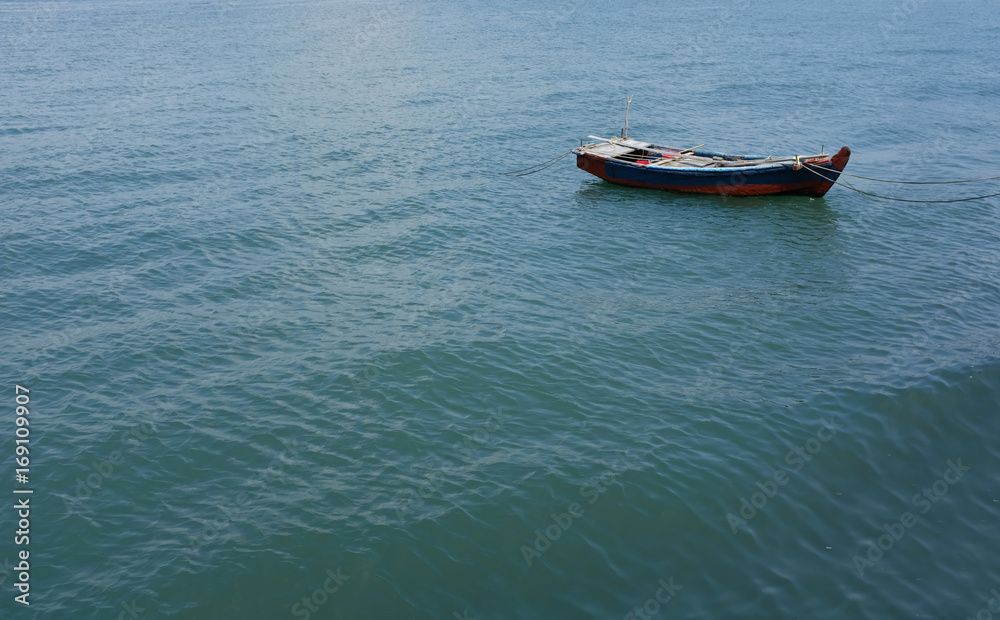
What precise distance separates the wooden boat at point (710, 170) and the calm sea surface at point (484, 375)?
94cm

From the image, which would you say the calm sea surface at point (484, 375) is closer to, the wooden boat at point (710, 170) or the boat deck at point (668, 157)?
the wooden boat at point (710, 170)

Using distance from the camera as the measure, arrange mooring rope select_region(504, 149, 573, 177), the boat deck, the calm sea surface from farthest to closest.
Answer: mooring rope select_region(504, 149, 573, 177), the boat deck, the calm sea surface

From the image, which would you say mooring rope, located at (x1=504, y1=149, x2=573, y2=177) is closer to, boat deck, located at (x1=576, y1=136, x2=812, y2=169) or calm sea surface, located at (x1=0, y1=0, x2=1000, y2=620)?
calm sea surface, located at (x1=0, y1=0, x2=1000, y2=620)

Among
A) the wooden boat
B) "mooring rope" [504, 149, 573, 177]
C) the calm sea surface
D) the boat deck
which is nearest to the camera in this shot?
the calm sea surface

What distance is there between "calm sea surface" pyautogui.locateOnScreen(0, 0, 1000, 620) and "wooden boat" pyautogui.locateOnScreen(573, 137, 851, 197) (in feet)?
3.07

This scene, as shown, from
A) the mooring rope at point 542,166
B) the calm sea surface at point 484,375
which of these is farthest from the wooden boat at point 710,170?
the mooring rope at point 542,166

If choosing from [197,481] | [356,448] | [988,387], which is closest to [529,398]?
[356,448]

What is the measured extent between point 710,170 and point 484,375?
59.1 ft

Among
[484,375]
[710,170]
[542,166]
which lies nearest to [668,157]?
[710,170]

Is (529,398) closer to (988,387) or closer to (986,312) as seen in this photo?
(988,387)

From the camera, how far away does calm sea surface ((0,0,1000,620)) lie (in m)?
14.1

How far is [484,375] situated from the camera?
20.4m

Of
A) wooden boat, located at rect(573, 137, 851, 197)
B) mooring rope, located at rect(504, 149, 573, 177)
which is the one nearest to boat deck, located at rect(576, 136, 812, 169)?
wooden boat, located at rect(573, 137, 851, 197)

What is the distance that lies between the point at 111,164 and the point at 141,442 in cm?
2569
